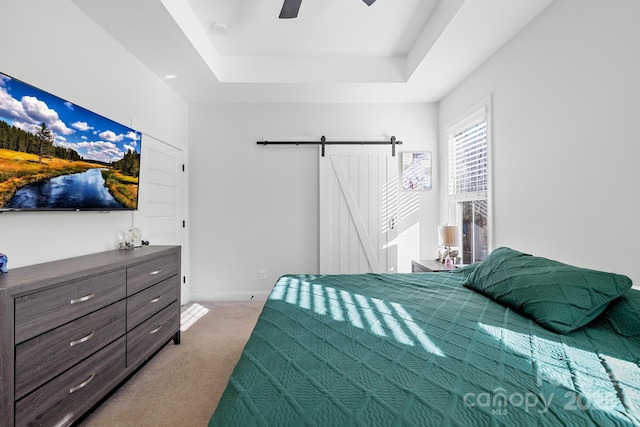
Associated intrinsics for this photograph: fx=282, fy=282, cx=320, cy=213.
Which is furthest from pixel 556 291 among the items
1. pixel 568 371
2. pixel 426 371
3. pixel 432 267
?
pixel 432 267

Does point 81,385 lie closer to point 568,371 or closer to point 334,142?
point 568,371

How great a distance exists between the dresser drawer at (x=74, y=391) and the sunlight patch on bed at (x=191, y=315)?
1143mm

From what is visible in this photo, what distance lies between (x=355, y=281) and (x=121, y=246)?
193 cm

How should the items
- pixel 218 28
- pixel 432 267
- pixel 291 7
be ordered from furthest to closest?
pixel 432 267 → pixel 218 28 → pixel 291 7

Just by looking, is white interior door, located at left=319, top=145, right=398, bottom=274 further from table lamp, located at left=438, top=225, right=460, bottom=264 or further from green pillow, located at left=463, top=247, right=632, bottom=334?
green pillow, located at left=463, top=247, right=632, bottom=334

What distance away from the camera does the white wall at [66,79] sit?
1.59 m

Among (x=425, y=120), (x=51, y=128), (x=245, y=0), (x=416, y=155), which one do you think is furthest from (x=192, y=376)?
(x=425, y=120)

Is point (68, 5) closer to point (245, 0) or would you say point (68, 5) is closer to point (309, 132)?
point (245, 0)

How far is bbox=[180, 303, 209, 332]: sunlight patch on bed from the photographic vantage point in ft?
9.82

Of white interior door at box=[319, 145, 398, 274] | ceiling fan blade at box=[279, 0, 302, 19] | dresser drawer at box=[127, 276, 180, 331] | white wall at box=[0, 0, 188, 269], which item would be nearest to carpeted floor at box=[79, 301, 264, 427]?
dresser drawer at box=[127, 276, 180, 331]

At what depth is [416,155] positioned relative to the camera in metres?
3.76

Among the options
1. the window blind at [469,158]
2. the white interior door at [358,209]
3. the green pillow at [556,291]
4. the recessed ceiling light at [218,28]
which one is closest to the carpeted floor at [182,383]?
the white interior door at [358,209]

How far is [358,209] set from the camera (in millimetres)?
3732

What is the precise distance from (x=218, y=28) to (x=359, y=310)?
2.77 metres
